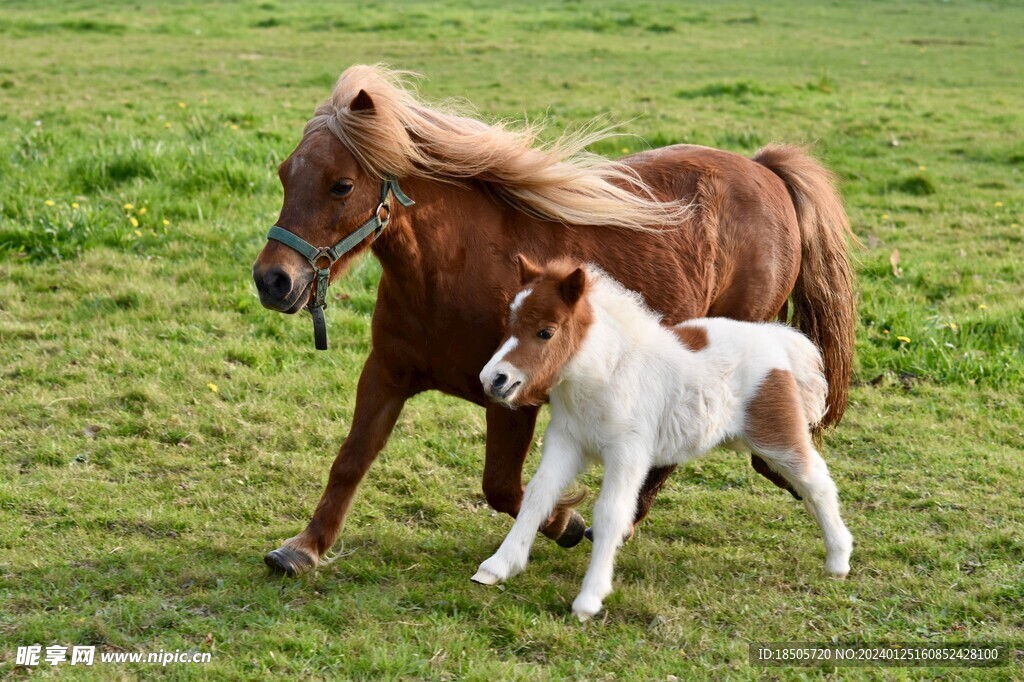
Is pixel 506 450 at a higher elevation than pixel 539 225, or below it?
below

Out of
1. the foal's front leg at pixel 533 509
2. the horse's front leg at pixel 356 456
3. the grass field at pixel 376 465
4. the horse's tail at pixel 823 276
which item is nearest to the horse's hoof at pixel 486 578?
the foal's front leg at pixel 533 509

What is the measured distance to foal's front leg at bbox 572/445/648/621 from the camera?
3762 mm

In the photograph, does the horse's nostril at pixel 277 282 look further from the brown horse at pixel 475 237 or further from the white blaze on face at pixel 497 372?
the white blaze on face at pixel 497 372

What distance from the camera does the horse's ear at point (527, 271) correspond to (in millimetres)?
3797

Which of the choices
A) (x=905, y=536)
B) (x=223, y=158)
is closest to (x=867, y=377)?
(x=905, y=536)

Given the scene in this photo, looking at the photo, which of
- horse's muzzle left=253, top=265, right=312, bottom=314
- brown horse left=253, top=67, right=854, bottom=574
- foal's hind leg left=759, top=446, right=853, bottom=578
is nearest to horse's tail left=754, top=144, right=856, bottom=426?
brown horse left=253, top=67, right=854, bottom=574

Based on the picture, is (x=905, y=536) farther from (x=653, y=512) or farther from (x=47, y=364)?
(x=47, y=364)

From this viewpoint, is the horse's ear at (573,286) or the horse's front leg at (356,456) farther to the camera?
the horse's front leg at (356,456)

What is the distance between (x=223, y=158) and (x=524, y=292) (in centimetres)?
584

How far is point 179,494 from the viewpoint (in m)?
4.90

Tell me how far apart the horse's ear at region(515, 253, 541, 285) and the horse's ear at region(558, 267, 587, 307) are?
0.13m

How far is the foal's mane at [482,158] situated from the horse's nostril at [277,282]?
47 cm

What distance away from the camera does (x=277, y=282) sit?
3693 millimetres

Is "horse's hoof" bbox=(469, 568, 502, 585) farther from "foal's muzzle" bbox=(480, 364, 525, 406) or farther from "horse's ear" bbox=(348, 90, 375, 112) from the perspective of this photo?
"horse's ear" bbox=(348, 90, 375, 112)
